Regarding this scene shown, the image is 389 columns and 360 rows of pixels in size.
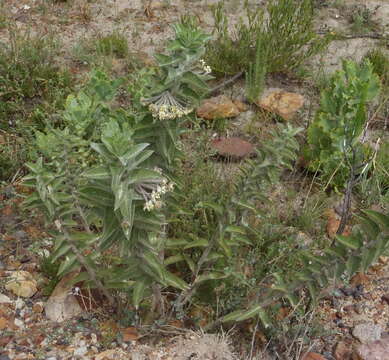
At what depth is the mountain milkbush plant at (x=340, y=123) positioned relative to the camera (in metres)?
3.84

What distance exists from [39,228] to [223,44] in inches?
95.6

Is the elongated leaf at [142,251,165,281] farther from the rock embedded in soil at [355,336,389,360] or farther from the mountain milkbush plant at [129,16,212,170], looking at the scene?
the rock embedded in soil at [355,336,389,360]

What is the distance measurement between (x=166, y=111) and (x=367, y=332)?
182 centimetres

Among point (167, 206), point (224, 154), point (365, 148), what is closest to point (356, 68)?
point (365, 148)

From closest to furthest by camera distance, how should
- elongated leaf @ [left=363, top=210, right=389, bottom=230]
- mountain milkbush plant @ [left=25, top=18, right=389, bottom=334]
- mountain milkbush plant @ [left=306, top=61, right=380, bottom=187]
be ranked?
mountain milkbush plant @ [left=25, top=18, right=389, bottom=334], elongated leaf @ [left=363, top=210, right=389, bottom=230], mountain milkbush plant @ [left=306, top=61, right=380, bottom=187]

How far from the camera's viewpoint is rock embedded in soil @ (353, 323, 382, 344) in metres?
3.11

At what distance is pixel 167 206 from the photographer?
2873 mm

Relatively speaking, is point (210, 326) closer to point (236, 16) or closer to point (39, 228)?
point (39, 228)

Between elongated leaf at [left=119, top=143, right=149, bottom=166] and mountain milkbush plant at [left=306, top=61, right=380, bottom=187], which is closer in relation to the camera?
elongated leaf at [left=119, top=143, right=149, bottom=166]

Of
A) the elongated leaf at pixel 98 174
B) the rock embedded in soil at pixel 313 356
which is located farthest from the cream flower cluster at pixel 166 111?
the rock embedded in soil at pixel 313 356

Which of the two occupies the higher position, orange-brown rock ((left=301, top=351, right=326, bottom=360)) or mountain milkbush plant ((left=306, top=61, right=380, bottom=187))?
mountain milkbush plant ((left=306, top=61, right=380, bottom=187))

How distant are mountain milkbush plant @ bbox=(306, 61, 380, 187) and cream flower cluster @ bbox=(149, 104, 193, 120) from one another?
1.77 metres

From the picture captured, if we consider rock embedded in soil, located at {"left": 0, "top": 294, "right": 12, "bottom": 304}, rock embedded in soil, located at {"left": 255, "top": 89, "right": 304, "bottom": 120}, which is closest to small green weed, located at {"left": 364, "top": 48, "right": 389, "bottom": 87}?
rock embedded in soil, located at {"left": 255, "top": 89, "right": 304, "bottom": 120}

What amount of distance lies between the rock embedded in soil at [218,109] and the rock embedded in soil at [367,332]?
201cm
